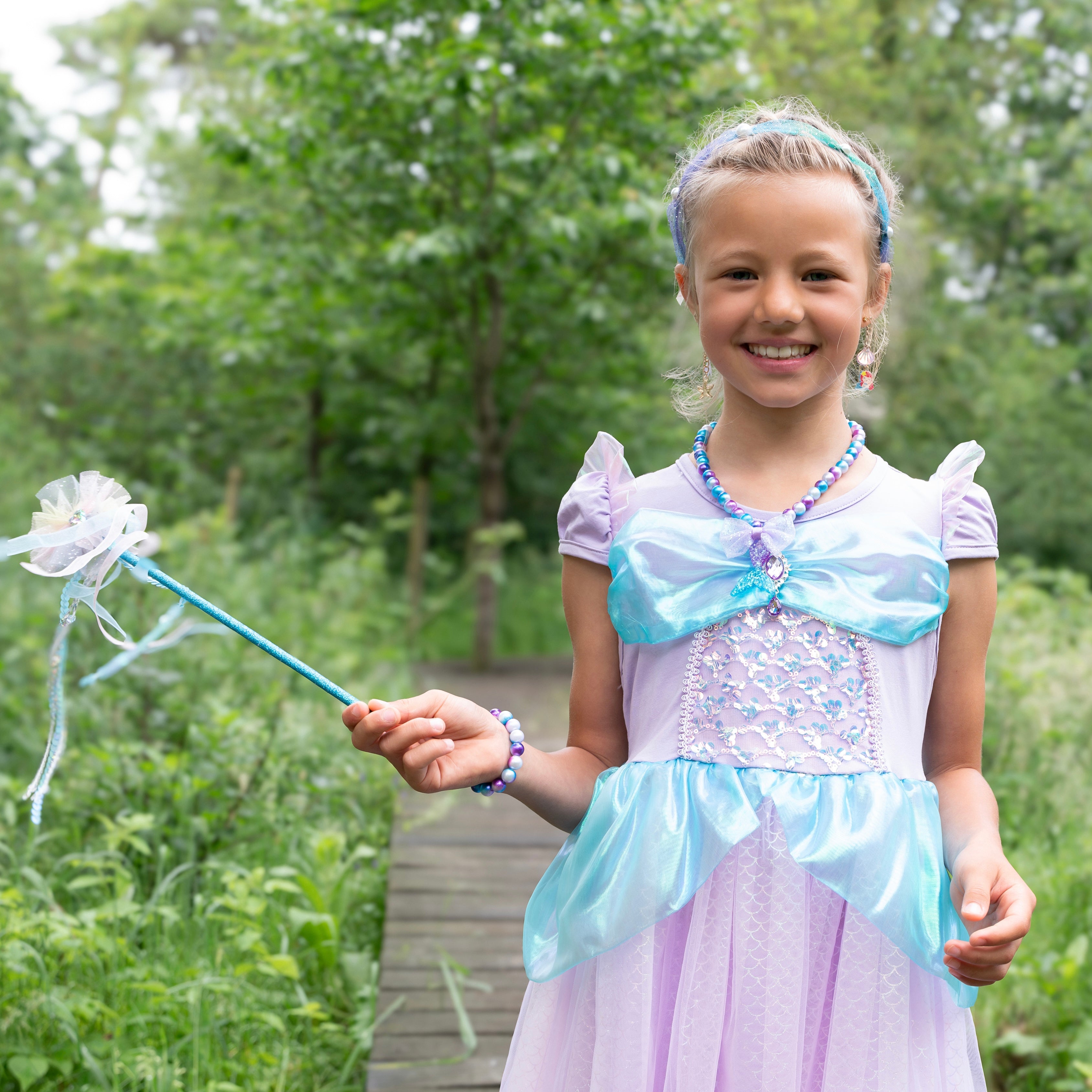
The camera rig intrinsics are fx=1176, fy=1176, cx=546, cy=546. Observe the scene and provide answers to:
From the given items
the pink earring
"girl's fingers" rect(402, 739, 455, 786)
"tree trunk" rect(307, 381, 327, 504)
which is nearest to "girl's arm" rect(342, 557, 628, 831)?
"girl's fingers" rect(402, 739, 455, 786)

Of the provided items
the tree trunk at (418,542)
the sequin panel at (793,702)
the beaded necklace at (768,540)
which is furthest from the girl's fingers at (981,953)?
the tree trunk at (418,542)

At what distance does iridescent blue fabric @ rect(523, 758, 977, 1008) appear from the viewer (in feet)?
3.95

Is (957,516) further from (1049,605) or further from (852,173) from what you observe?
(1049,605)

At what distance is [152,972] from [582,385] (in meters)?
6.74

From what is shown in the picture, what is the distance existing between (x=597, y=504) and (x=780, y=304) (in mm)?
327

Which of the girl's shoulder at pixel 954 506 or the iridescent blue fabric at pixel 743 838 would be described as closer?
the iridescent blue fabric at pixel 743 838

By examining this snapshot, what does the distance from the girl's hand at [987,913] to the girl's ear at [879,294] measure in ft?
2.04

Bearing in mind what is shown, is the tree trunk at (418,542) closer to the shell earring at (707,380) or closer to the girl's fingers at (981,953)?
the shell earring at (707,380)

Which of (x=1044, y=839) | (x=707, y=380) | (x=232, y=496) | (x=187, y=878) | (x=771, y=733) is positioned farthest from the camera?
(x=232, y=496)

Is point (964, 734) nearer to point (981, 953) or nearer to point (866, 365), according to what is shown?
point (981, 953)

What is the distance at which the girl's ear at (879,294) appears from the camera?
1.40 meters

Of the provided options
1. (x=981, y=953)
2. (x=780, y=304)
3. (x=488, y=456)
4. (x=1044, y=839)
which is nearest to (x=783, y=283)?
(x=780, y=304)

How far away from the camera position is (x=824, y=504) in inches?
52.8

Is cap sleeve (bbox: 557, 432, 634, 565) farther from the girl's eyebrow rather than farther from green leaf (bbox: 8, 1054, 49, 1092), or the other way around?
green leaf (bbox: 8, 1054, 49, 1092)
